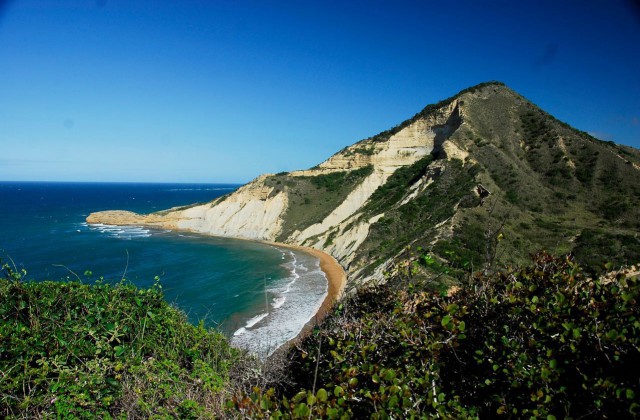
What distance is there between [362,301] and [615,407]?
4765 mm

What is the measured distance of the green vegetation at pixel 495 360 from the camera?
11.9 feet

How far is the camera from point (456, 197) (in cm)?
3628

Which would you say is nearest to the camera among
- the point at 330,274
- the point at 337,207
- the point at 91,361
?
the point at 91,361

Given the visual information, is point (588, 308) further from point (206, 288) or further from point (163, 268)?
point (163, 268)

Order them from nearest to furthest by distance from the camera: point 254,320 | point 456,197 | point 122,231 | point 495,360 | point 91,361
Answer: point 495,360
point 91,361
point 254,320
point 456,197
point 122,231

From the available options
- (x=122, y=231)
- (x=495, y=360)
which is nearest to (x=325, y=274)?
(x=495, y=360)

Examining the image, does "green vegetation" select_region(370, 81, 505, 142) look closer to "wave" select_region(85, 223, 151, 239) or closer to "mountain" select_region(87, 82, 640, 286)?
"mountain" select_region(87, 82, 640, 286)

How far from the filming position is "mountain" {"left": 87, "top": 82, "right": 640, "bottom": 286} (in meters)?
26.4

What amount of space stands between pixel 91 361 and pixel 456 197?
3513 centimetres

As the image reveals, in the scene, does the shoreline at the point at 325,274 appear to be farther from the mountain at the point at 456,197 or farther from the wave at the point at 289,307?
the mountain at the point at 456,197

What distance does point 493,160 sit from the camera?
42.8 metres

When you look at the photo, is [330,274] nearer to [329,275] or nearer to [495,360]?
[329,275]

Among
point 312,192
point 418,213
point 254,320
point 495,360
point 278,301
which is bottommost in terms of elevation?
point 254,320

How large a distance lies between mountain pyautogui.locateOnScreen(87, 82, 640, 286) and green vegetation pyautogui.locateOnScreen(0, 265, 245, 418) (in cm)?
461
